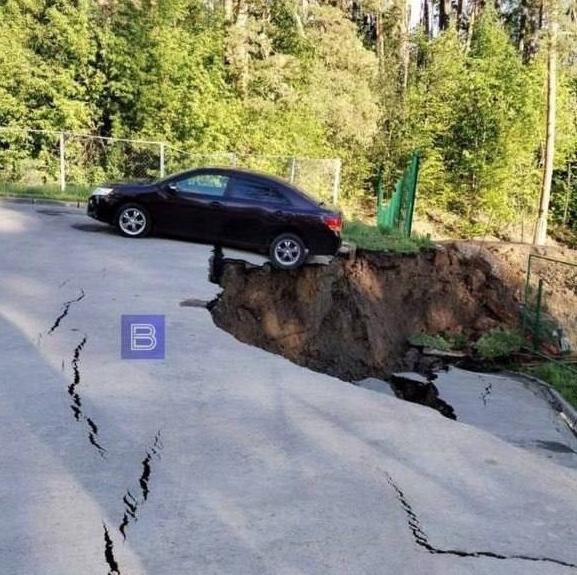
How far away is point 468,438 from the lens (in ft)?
17.5

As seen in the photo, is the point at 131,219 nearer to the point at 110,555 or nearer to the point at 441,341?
the point at 441,341

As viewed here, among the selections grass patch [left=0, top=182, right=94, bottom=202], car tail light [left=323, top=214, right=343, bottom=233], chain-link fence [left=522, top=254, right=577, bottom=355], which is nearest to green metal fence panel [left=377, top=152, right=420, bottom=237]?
chain-link fence [left=522, top=254, right=577, bottom=355]

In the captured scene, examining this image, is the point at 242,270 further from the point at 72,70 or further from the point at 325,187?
the point at 72,70

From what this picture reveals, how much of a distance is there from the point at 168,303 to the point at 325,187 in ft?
52.7

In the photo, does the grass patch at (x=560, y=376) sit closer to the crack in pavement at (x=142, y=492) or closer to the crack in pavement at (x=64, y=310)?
the crack in pavement at (x=142, y=492)

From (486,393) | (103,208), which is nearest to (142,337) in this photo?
(486,393)

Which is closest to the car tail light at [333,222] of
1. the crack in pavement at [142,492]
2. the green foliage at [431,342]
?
the green foliage at [431,342]

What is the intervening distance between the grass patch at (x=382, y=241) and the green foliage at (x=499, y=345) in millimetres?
3476

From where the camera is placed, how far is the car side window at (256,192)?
12320 millimetres

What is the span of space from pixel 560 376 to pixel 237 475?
280 inches

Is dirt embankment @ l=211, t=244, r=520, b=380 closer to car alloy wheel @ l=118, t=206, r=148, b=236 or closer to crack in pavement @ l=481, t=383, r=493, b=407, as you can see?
car alloy wheel @ l=118, t=206, r=148, b=236

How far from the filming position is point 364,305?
1390cm

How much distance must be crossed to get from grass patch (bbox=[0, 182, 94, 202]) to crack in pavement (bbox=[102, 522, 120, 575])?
49.8ft

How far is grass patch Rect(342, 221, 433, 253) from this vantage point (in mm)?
15125
